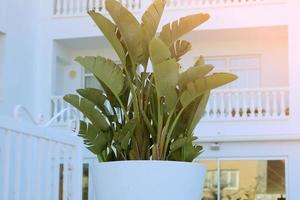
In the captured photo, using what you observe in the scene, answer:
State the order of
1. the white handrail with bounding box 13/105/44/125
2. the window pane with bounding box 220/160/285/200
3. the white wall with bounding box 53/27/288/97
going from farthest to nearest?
1. the white wall with bounding box 53/27/288/97
2. the window pane with bounding box 220/160/285/200
3. the white handrail with bounding box 13/105/44/125

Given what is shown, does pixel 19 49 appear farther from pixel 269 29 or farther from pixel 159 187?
pixel 159 187

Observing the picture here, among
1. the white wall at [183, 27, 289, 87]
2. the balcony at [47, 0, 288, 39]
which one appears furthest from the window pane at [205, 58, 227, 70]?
the balcony at [47, 0, 288, 39]

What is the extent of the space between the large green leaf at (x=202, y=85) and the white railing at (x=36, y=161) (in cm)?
155

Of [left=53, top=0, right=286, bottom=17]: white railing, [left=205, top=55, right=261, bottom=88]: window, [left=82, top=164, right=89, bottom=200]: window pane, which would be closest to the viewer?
[left=53, top=0, right=286, bottom=17]: white railing

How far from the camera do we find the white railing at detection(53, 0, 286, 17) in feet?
49.8

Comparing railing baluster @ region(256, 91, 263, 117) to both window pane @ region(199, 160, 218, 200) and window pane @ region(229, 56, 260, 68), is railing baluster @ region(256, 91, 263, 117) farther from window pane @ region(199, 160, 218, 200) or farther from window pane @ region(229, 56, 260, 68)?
window pane @ region(199, 160, 218, 200)

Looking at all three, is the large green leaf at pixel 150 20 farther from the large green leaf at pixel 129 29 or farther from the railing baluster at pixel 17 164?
the railing baluster at pixel 17 164

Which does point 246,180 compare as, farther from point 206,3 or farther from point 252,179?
point 206,3

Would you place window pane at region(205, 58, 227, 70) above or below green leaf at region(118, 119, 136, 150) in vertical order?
above

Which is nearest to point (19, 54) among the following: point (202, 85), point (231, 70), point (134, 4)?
point (134, 4)

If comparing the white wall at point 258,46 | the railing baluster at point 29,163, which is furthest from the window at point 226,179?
the railing baluster at point 29,163

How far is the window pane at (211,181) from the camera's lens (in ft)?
49.4

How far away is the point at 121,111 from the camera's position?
628cm

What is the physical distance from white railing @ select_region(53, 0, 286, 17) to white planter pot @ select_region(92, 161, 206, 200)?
390 inches
